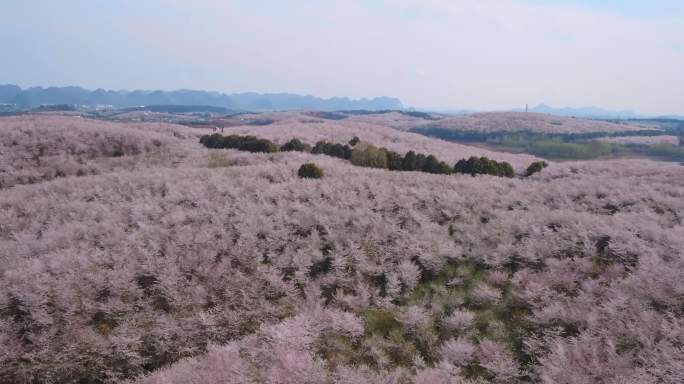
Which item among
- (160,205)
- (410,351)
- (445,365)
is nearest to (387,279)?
(410,351)

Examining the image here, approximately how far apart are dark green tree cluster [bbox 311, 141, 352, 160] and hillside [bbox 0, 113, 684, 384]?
16.4 meters

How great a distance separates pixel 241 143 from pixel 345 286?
27.6 meters

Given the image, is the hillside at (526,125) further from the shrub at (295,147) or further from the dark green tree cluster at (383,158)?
the dark green tree cluster at (383,158)

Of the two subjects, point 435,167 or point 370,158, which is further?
point 370,158

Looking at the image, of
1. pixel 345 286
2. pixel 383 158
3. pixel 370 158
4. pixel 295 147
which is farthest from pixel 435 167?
pixel 345 286

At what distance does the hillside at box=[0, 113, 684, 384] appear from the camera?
25.3ft

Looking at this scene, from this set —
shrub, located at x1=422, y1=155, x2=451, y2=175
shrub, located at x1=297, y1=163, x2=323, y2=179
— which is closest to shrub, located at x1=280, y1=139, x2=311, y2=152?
shrub, located at x1=422, y1=155, x2=451, y2=175

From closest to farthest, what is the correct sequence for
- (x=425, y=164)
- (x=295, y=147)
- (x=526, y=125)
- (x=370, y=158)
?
1. (x=425, y=164)
2. (x=370, y=158)
3. (x=295, y=147)
4. (x=526, y=125)

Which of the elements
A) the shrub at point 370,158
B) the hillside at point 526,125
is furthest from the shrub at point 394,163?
the hillside at point 526,125

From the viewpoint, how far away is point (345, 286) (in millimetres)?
10656

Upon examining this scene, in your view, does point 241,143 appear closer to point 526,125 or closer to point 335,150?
point 335,150

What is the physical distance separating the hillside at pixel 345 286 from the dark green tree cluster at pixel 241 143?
53.9 ft

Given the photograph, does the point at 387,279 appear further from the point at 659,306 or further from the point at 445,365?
the point at 659,306

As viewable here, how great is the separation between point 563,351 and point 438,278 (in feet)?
12.9
